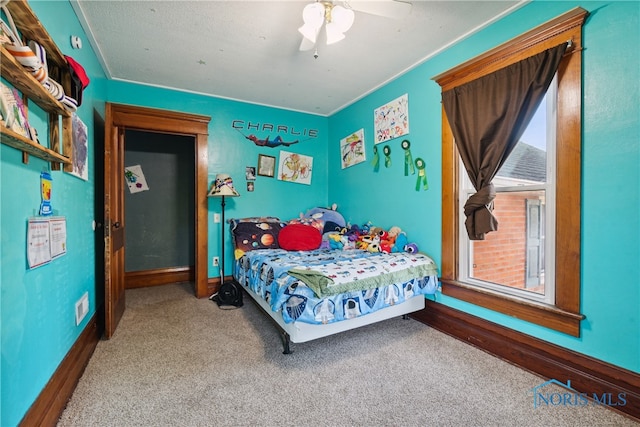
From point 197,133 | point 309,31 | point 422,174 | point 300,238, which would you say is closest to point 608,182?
point 422,174

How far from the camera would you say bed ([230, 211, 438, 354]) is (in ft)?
5.98

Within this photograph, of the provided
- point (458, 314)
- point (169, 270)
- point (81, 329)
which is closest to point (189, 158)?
point (169, 270)

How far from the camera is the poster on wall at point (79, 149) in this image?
170 centimetres

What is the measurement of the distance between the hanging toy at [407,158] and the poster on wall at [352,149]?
696 mm

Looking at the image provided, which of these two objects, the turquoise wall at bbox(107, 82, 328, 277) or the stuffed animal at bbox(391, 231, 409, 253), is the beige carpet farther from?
the turquoise wall at bbox(107, 82, 328, 277)

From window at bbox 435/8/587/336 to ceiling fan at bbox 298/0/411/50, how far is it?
886mm

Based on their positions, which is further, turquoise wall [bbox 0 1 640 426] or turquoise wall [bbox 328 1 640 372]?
turquoise wall [bbox 328 1 640 372]

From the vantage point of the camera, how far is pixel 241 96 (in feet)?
11.3

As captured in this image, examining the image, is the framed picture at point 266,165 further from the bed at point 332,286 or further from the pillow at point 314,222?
the bed at point 332,286

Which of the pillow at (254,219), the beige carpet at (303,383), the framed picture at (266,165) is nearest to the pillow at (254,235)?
the pillow at (254,219)

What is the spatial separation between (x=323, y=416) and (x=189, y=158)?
387 cm

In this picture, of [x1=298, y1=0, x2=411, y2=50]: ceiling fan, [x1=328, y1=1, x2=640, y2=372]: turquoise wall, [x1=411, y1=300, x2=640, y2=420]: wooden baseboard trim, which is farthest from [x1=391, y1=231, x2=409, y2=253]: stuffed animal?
[x1=298, y1=0, x2=411, y2=50]: ceiling fan

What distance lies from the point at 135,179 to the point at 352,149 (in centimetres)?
306

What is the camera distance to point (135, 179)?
381 cm
